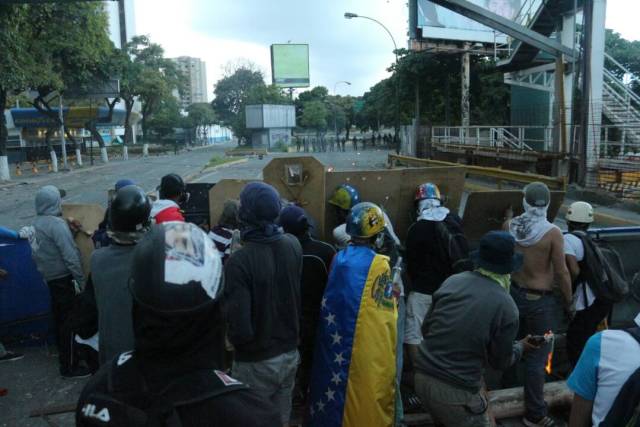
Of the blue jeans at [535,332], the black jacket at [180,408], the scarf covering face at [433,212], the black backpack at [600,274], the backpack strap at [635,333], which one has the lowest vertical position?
the blue jeans at [535,332]

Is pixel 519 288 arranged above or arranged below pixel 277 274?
below

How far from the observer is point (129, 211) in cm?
253

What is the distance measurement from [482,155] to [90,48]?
20828 millimetres

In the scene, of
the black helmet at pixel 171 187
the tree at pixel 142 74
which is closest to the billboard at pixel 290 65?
the tree at pixel 142 74

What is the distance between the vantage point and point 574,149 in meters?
15.3

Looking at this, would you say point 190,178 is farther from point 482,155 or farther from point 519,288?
point 519,288

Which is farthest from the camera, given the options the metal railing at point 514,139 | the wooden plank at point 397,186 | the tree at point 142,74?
the tree at point 142,74

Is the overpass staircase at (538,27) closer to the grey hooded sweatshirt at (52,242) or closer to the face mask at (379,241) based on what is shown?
the face mask at (379,241)

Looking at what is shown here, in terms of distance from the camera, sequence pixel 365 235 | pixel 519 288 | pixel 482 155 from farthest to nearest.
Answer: pixel 482 155 → pixel 519 288 → pixel 365 235

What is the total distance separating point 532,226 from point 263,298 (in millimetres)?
2164

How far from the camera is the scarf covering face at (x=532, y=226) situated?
374cm

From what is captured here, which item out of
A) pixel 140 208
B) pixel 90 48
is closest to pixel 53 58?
pixel 90 48

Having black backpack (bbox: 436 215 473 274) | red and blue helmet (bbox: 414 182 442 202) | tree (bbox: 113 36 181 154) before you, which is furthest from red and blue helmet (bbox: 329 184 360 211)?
tree (bbox: 113 36 181 154)

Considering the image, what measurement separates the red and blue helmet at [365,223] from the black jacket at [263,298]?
1.40 ft
